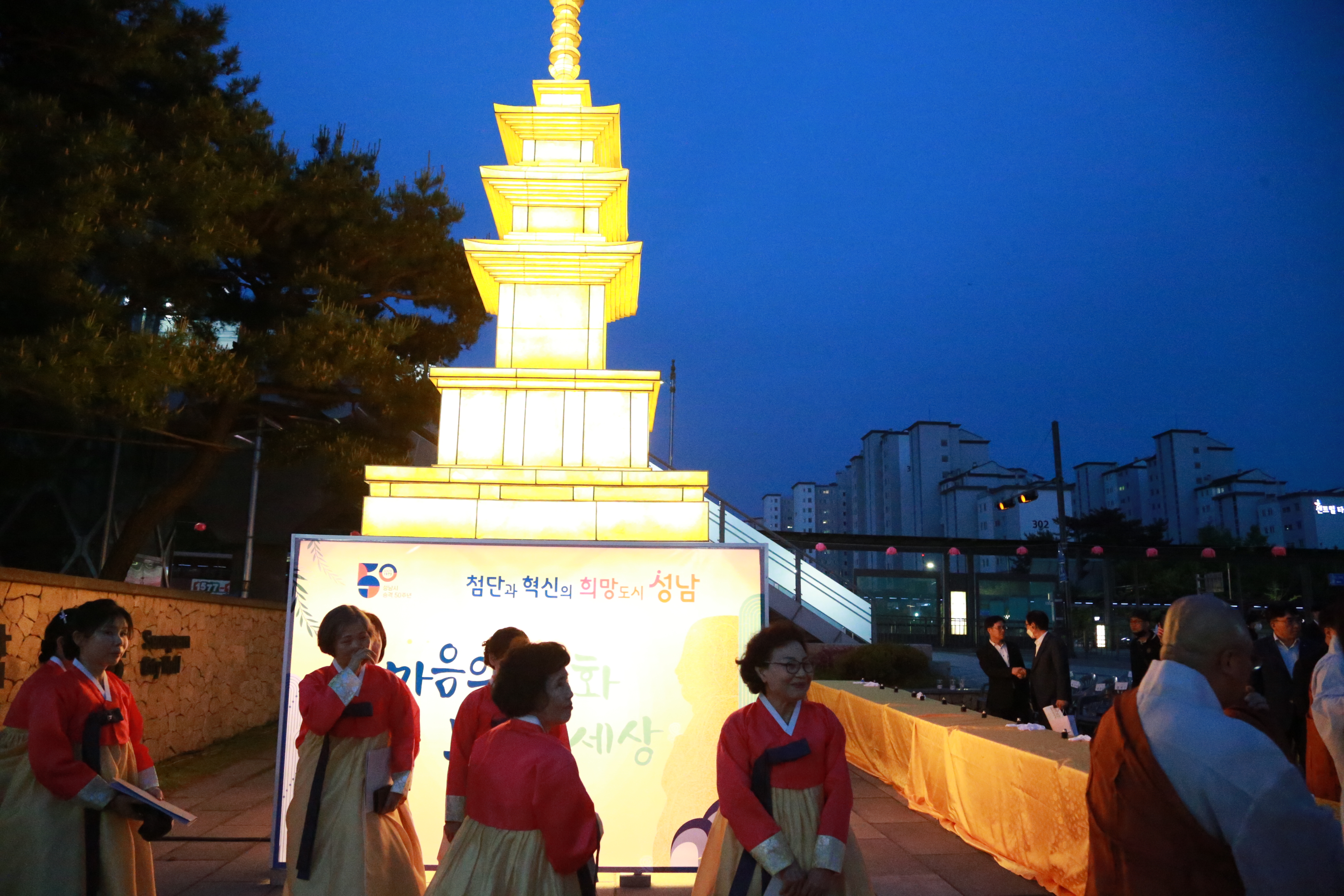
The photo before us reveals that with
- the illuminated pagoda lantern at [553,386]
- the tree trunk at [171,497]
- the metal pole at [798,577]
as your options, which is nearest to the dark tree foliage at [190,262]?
the tree trunk at [171,497]

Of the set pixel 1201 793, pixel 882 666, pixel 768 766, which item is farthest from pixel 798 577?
pixel 1201 793

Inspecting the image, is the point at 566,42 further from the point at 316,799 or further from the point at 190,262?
the point at 316,799

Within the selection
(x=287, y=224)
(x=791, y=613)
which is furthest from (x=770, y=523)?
(x=287, y=224)

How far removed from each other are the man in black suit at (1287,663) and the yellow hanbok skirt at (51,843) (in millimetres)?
7651

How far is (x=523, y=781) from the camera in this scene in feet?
8.76

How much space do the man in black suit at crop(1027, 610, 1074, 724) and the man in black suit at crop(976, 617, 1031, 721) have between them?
113mm

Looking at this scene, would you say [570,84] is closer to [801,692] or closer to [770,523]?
[801,692]

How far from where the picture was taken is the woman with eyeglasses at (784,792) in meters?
2.97

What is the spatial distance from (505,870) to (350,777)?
4.57 ft

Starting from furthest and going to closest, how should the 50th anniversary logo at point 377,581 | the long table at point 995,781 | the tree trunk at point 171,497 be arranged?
the tree trunk at point 171,497 < the 50th anniversary logo at point 377,581 < the long table at point 995,781

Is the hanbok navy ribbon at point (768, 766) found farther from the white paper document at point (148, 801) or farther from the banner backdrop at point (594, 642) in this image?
the white paper document at point (148, 801)

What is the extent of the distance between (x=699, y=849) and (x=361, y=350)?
26.3ft

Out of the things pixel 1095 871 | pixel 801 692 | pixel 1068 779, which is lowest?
pixel 1068 779

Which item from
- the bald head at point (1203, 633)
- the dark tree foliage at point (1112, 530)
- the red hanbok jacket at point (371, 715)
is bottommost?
the red hanbok jacket at point (371, 715)
